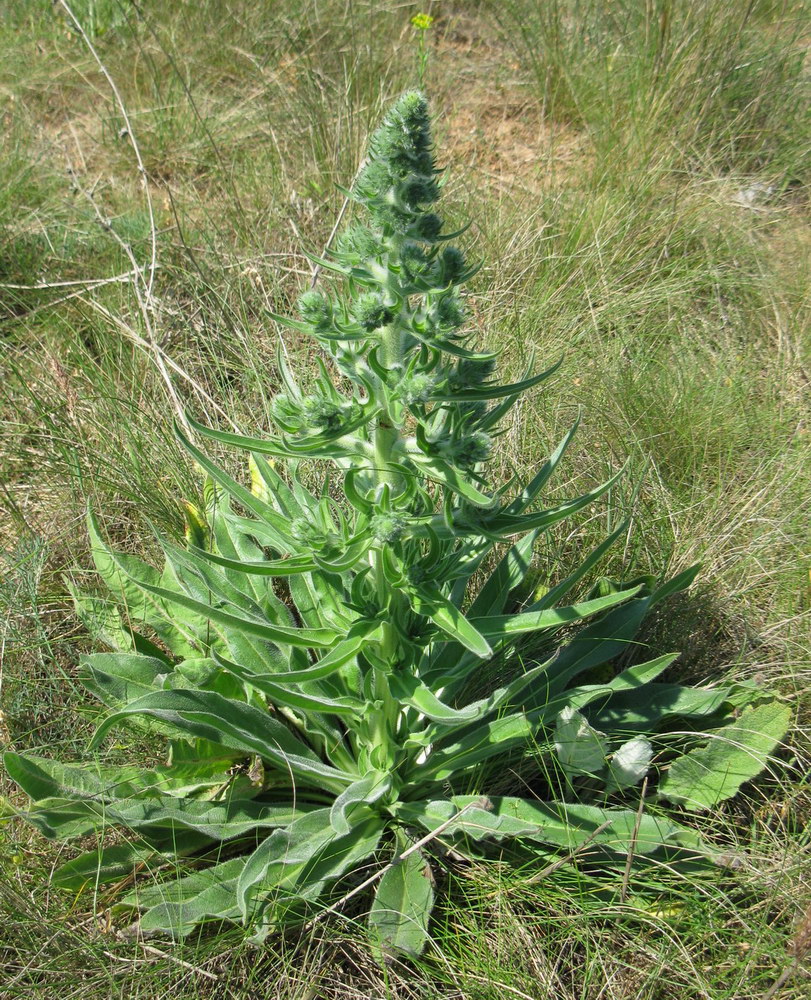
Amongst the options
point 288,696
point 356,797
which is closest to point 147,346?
point 288,696

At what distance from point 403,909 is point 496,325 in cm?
302

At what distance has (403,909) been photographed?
2604 mm

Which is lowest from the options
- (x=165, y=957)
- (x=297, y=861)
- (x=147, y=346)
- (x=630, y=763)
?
(x=165, y=957)

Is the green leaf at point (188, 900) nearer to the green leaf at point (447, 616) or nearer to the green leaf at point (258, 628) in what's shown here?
the green leaf at point (258, 628)

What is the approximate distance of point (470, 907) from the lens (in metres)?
2.60

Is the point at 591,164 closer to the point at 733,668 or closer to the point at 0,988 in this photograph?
the point at 733,668

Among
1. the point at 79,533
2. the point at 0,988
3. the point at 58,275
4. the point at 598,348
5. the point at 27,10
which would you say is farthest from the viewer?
the point at 27,10

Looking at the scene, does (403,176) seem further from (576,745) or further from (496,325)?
(496,325)

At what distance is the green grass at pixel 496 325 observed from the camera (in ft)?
8.41

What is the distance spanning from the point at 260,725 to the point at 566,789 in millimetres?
1086

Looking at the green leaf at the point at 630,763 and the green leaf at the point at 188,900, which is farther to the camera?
the green leaf at the point at 630,763

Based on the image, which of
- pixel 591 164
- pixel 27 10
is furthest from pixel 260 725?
pixel 27 10

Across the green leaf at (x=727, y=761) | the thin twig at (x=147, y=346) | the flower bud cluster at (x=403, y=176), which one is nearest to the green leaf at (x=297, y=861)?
the green leaf at (x=727, y=761)

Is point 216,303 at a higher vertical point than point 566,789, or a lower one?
higher
